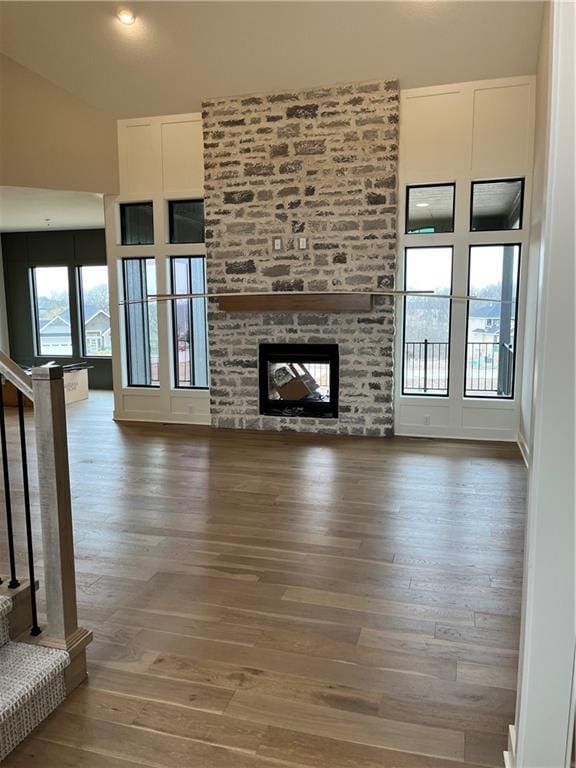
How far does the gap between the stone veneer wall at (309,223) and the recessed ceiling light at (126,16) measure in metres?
1.35

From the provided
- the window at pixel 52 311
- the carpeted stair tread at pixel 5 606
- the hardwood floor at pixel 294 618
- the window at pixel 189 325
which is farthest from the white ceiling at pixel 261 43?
the carpeted stair tread at pixel 5 606

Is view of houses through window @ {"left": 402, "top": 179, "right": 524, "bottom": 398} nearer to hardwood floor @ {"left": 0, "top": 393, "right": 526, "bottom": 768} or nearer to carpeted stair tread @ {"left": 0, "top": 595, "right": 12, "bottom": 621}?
hardwood floor @ {"left": 0, "top": 393, "right": 526, "bottom": 768}

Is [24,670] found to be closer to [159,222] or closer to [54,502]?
[54,502]

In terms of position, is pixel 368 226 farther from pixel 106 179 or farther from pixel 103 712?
pixel 103 712

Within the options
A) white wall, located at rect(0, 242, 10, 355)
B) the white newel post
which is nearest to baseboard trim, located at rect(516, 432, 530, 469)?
the white newel post

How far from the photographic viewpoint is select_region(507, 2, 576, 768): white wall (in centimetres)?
144

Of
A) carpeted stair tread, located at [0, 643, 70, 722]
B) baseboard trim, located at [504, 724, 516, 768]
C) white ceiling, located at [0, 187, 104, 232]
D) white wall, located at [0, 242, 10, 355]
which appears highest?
white ceiling, located at [0, 187, 104, 232]

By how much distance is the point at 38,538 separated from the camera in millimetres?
3771

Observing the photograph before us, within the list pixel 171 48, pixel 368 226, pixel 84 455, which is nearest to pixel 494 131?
pixel 368 226

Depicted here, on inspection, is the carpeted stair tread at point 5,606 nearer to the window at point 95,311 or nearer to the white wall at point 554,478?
the white wall at point 554,478

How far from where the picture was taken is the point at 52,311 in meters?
11.1

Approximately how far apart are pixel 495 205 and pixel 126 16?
14.2 feet

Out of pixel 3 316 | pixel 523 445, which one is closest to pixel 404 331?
pixel 523 445

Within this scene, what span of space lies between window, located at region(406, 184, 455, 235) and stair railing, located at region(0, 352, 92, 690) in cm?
523
